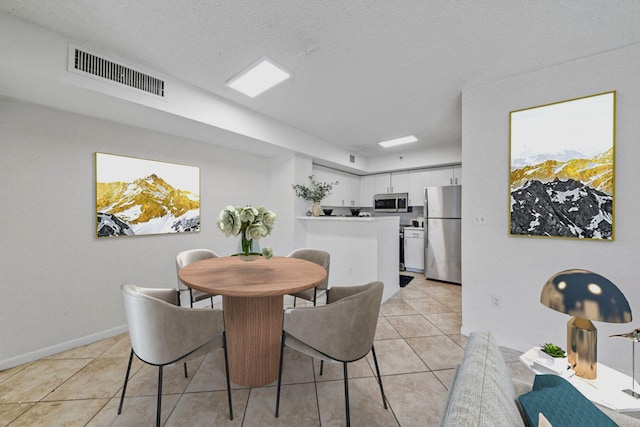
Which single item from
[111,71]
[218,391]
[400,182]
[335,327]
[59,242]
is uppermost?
[111,71]

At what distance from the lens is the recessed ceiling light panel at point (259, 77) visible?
2119 mm

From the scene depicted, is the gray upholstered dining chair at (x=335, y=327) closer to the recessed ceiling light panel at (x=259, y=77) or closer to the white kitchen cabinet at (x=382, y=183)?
the recessed ceiling light panel at (x=259, y=77)

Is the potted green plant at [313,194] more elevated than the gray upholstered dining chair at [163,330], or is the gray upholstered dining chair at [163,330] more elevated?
the potted green plant at [313,194]

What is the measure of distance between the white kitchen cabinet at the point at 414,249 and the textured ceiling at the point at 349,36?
9.81 feet

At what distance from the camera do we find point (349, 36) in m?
1.77

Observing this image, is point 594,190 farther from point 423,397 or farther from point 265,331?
point 265,331

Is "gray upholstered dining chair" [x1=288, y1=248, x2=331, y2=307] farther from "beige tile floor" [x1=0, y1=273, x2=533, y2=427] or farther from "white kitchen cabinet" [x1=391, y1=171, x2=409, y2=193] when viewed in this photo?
"white kitchen cabinet" [x1=391, y1=171, x2=409, y2=193]

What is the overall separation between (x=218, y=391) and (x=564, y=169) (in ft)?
10.5

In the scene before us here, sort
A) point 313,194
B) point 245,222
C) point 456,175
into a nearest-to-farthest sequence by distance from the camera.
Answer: point 245,222
point 313,194
point 456,175

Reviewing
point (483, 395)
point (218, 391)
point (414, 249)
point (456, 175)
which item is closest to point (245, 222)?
point (218, 391)

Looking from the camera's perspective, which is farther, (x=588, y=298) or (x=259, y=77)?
(x=259, y=77)

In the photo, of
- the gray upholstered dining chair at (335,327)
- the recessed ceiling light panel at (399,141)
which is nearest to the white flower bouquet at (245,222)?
the gray upholstered dining chair at (335,327)

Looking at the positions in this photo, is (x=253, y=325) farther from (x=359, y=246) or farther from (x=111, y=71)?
(x=111, y=71)

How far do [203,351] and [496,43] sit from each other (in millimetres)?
2929
